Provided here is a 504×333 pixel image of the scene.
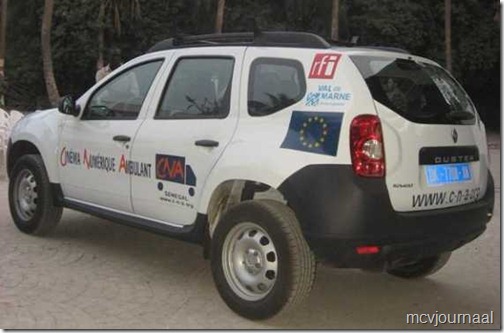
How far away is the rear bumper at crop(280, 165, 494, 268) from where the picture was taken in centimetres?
388

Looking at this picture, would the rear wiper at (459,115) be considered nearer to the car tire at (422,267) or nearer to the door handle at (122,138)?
the car tire at (422,267)

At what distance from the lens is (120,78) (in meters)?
5.47

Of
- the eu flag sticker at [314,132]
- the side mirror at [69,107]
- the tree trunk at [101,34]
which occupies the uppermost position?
the tree trunk at [101,34]

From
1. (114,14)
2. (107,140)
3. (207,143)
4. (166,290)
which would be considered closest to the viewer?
(207,143)

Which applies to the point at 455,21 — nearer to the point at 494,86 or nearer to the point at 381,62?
the point at 494,86

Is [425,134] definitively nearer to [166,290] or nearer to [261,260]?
[261,260]

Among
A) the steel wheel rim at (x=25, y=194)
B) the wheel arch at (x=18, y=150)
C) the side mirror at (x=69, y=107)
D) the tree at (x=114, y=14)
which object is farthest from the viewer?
the tree at (x=114, y=14)

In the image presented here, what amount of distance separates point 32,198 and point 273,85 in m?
2.97

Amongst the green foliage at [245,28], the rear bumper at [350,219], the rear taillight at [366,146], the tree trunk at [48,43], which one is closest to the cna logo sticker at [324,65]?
the rear taillight at [366,146]

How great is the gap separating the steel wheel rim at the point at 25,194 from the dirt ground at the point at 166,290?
235 mm

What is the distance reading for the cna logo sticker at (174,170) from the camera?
4.59 metres

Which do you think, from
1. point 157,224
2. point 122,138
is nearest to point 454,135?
point 157,224

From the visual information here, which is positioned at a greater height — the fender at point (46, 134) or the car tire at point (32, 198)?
the fender at point (46, 134)
